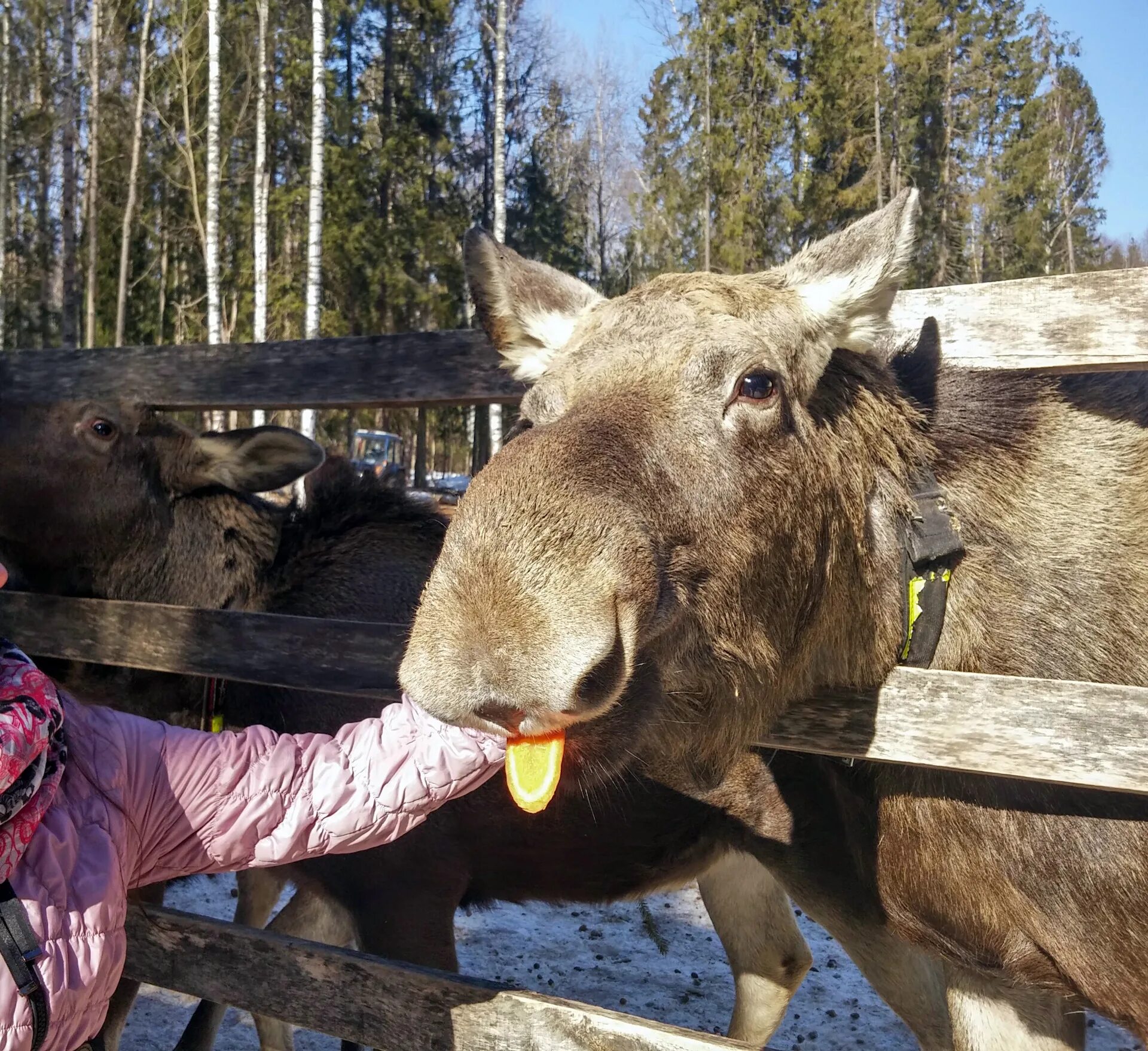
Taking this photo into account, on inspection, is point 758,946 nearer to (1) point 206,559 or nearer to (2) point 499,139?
(1) point 206,559

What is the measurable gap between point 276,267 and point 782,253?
1237cm

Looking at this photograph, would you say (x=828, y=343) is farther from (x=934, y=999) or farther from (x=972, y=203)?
(x=972, y=203)

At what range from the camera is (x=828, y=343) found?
7.84 feet

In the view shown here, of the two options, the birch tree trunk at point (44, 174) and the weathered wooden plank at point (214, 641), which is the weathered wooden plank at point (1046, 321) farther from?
the birch tree trunk at point (44, 174)

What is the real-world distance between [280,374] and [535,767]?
2022mm

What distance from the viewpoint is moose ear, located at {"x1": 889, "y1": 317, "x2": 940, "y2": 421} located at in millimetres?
2574

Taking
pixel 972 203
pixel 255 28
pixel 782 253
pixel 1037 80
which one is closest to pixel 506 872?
pixel 782 253

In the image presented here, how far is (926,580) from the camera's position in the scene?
236 centimetres

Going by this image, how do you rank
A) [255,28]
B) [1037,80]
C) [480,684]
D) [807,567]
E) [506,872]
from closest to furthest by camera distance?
1. [480,684]
2. [807,567]
3. [506,872]
4. [255,28]
5. [1037,80]

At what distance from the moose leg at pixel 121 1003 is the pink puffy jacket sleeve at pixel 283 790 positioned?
1.27 m

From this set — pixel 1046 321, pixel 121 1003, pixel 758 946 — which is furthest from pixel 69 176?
pixel 1046 321

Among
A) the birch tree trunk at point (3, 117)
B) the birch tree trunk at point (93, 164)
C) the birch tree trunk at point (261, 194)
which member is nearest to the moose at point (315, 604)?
the birch tree trunk at point (261, 194)

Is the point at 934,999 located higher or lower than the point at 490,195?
lower

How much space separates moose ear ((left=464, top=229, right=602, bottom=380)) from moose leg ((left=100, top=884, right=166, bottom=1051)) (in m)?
2.35
